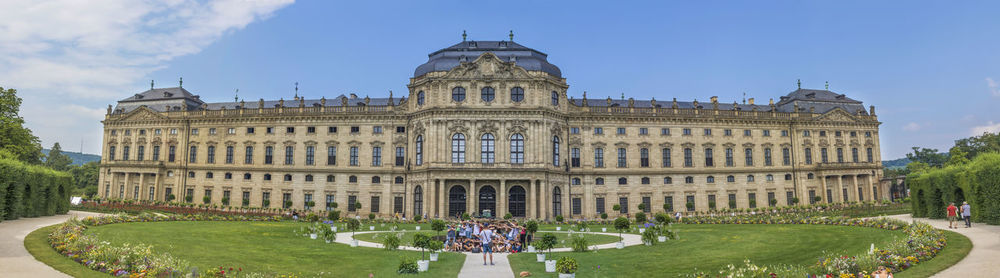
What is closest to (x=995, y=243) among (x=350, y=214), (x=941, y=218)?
(x=941, y=218)

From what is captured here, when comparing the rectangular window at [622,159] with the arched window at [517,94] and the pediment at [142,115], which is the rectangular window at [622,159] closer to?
the arched window at [517,94]

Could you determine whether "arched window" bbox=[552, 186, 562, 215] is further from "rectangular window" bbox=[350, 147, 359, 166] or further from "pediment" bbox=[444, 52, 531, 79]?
"rectangular window" bbox=[350, 147, 359, 166]

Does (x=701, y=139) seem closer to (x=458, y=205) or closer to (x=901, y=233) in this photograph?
(x=458, y=205)

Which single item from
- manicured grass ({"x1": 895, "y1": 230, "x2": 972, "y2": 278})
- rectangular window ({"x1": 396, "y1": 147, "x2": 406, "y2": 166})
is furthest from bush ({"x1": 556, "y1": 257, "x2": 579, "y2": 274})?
rectangular window ({"x1": 396, "y1": 147, "x2": 406, "y2": 166})

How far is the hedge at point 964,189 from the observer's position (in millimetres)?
29469

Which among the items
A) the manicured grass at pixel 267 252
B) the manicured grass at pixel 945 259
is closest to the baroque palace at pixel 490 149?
the manicured grass at pixel 267 252

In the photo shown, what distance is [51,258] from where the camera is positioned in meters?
21.2

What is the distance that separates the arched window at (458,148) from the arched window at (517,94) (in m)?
6.40

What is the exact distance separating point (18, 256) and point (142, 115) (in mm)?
51991

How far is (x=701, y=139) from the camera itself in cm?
6191

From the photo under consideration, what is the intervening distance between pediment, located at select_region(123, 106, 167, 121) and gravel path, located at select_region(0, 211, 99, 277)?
3690 centimetres

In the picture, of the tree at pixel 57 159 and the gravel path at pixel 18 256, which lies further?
the tree at pixel 57 159

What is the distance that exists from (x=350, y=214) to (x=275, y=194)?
929 centimetres

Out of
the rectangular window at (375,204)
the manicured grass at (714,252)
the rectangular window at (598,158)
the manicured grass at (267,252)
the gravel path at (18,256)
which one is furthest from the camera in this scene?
the rectangular window at (598,158)
